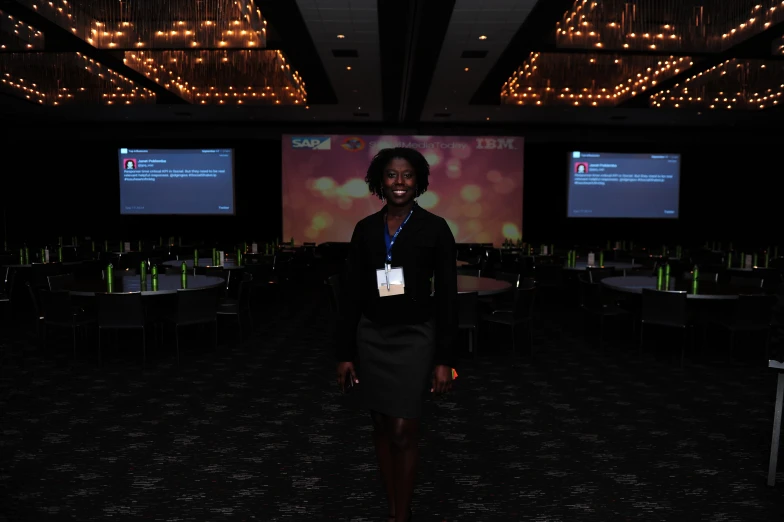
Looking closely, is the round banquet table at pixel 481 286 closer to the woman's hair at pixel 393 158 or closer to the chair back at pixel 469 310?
the chair back at pixel 469 310

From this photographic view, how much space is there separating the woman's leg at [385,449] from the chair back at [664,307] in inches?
144

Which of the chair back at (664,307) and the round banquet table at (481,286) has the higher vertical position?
the round banquet table at (481,286)

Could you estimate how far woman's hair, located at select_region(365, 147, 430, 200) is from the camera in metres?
2.31

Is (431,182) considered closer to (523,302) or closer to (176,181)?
(176,181)

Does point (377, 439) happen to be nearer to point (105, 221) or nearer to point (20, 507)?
point (20, 507)

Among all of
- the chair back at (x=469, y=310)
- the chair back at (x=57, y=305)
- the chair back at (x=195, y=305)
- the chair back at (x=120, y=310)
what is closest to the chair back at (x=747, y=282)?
the chair back at (x=469, y=310)

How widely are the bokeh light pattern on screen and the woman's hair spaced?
11.7 m

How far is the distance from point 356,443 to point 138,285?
319 centimetres

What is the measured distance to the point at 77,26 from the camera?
752 cm

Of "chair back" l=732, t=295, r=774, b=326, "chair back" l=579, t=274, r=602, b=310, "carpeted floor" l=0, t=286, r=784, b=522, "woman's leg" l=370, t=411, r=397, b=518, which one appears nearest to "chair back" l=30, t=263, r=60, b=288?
"carpeted floor" l=0, t=286, r=784, b=522

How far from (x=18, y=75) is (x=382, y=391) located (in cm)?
1010

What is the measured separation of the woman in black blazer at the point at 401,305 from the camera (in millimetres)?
2246

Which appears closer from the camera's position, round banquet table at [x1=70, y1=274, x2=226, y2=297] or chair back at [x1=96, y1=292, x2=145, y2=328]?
chair back at [x1=96, y1=292, x2=145, y2=328]

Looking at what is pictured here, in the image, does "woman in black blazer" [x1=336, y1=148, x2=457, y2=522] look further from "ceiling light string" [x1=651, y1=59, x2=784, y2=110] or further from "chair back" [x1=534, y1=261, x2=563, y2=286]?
"ceiling light string" [x1=651, y1=59, x2=784, y2=110]
